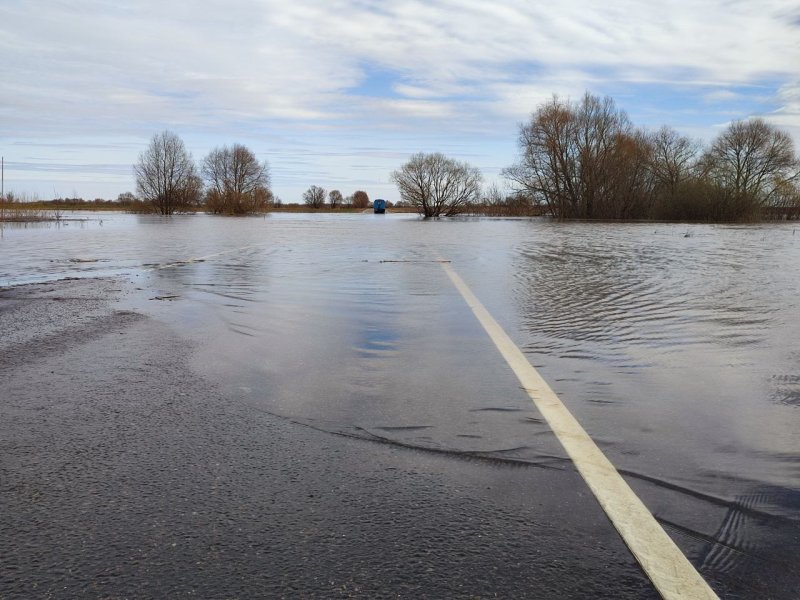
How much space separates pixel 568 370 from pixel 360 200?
600 ft

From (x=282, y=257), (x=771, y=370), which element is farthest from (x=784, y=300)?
(x=282, y=257)

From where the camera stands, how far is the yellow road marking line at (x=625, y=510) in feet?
7.43

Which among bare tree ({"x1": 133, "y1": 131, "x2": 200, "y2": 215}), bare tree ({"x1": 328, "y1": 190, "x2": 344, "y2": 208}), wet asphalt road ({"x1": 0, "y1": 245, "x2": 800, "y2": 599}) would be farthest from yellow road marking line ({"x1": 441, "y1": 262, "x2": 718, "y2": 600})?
bare tree ({"x1": 328, "y1": 190, "x2": 344, "y2": 208})

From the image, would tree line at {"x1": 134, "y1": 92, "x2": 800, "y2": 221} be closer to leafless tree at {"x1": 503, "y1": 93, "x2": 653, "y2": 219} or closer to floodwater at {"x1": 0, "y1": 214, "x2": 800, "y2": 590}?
leafless tree at {"x1": 503, "y1": 93, "x2": 653, "y2": 219}

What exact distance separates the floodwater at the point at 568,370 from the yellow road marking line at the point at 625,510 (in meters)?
0.06

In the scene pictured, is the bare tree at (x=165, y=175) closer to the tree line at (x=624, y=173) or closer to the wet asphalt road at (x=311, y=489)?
the tree line at (x=624, y=173)

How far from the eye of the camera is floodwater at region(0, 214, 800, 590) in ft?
10.0

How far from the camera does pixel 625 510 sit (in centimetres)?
282

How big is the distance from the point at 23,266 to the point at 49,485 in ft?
42.5

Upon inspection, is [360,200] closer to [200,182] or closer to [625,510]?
[200,182]

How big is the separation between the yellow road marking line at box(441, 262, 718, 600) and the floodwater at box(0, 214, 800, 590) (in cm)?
6

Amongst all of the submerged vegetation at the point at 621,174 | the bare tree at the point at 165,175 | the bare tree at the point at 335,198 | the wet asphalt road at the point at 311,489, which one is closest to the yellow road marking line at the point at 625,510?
the wet asphalt road at the point at 311,489

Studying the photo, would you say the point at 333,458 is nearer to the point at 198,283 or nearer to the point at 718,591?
the point at 718,591

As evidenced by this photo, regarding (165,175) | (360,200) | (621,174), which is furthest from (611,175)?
(360,200)
